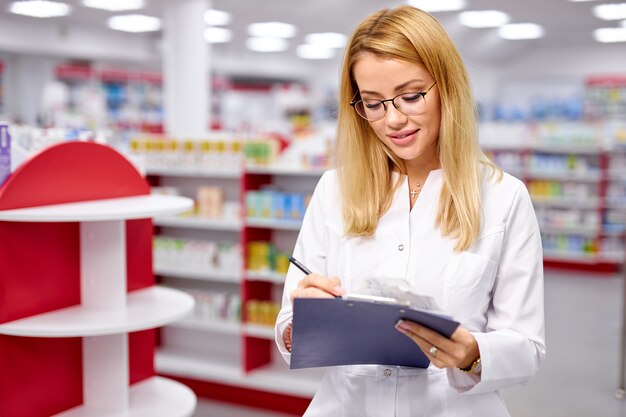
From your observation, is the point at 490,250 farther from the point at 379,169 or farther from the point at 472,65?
the point at 472,65

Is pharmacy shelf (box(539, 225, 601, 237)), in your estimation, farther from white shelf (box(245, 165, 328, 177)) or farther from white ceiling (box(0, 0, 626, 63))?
white shelf (box(245, 165, 328, 177))

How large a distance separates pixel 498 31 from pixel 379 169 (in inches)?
594

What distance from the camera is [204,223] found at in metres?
5.68

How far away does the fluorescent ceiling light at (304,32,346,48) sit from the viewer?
1642cm

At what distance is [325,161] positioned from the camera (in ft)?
17.3

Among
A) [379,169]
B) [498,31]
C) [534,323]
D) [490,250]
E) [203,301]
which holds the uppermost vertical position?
[498,31]

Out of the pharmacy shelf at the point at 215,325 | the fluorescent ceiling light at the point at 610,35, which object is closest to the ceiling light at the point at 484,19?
the fluorescent ceiling light at the point at 610,35

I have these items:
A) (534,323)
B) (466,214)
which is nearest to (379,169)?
(466,214)

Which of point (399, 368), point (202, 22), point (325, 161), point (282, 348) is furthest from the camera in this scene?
point (202, 22)

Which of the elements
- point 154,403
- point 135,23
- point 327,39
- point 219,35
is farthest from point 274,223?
point 327,39

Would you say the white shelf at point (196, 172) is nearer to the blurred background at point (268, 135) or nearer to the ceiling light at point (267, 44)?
the blurred background at point (268, 135)

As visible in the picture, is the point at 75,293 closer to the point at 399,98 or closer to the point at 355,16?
the point at 399,98

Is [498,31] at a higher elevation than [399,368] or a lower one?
higher

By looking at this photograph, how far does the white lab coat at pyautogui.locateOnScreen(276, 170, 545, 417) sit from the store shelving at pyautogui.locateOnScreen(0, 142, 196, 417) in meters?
1.23
